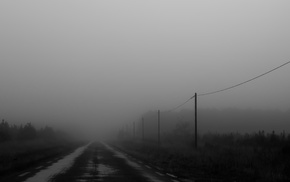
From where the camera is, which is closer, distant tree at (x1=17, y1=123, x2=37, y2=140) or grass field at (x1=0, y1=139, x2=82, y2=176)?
grass field at (x1=0, y1=139, x2=82, y2=176)

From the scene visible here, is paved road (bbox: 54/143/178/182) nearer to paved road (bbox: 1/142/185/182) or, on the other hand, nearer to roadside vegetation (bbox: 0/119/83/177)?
paved road (bbox: 1/142/185/182)

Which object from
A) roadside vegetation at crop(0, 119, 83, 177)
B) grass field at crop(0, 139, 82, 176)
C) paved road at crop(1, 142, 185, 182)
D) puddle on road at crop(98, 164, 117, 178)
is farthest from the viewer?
roadside vegetation at crop(0, 119, 83, 177)

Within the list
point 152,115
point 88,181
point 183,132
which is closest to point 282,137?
point 88,181

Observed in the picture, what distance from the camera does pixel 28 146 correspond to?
4553 cm

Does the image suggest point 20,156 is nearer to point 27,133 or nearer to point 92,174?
point 92,174

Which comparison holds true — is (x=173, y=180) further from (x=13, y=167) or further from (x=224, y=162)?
(x=13, y=167)

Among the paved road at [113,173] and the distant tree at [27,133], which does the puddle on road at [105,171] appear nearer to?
the paved road at [113,173]

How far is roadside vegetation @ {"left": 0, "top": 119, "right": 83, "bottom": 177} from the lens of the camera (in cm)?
2591

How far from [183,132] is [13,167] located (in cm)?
6399

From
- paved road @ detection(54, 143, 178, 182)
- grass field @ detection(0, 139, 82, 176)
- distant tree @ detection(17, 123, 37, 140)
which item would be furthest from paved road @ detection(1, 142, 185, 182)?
distant tree @ detection(17, 123, 37, 140)

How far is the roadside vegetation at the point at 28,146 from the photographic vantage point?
25.9 meters

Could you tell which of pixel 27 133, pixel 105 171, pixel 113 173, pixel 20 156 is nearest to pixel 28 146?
pixel 20 156

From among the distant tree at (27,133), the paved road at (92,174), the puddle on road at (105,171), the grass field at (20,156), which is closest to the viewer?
the paved road at (92,174)

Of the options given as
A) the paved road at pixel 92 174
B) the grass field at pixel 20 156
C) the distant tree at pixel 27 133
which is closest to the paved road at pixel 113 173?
the paved road at pixel 92 174
